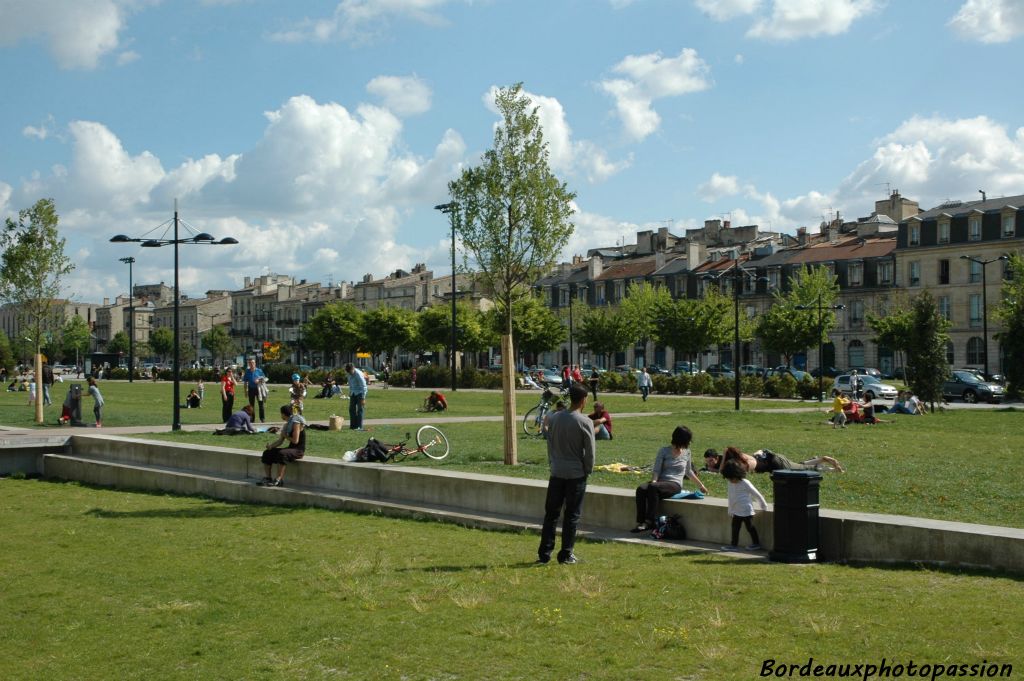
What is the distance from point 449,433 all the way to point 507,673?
17.3 meters

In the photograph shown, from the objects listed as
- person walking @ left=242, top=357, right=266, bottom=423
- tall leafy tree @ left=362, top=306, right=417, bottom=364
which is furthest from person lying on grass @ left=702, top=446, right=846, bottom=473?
tall leafy tree @ left=362, top=306, right=417, bottom=364

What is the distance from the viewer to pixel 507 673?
22.0 ft

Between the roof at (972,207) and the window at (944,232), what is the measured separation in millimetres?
660

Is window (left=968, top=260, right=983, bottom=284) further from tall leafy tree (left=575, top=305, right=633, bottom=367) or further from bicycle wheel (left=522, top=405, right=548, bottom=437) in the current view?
bicycle wheel (left=522, top=405, right=548, bottom=437)

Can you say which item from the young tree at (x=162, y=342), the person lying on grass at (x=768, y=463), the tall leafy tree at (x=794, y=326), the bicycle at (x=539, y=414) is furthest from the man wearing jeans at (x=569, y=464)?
the young tree at (x=162, y=342)

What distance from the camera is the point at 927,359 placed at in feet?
121

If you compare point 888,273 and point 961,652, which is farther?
point 888,273

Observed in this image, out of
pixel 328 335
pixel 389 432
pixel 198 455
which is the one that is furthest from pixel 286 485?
pixel 328 335

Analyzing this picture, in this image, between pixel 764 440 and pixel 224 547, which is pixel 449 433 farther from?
pixel 224 547

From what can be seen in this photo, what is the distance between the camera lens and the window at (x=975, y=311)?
7356 cm

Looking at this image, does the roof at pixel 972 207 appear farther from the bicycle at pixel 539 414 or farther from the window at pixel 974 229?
the bicycle at pixel 539 414

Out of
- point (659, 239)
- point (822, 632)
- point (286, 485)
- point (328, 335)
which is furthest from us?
point (659, 239)

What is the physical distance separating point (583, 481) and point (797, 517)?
2.00 meters

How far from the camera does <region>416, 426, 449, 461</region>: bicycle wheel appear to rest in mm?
17844
